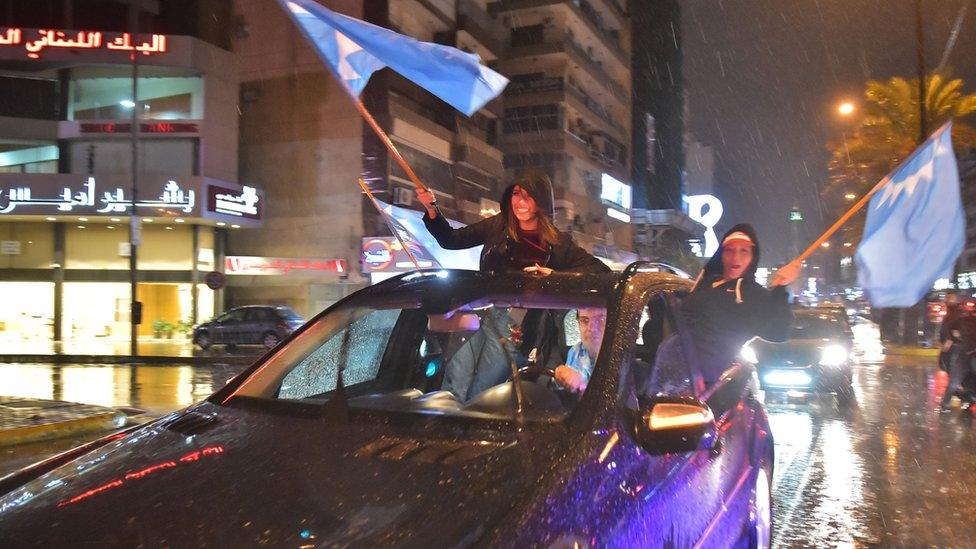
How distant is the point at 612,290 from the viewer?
119 inches

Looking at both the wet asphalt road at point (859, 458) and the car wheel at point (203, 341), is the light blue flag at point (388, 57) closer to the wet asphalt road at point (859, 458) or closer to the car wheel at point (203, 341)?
the wet asphalt road at point (859, 458)

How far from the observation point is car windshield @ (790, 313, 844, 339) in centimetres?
1221

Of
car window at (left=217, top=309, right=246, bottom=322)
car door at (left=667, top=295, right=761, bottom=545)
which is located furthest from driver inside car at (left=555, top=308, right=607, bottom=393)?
car window at (left=217, top=309, right=246, bottom=322)

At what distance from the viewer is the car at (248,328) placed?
24391mm

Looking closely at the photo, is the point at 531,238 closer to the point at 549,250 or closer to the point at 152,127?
the point at 549,250

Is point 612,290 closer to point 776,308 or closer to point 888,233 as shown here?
point 776,308

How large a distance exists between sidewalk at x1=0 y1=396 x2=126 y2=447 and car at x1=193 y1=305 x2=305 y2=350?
1352cm

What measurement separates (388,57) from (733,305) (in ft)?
8.73

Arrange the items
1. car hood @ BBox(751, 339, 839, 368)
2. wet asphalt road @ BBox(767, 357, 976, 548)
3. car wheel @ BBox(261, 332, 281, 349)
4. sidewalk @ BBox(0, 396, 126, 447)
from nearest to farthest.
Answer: wet asphalt road @ BBox(767, 357, 976, 548) < sidewalk @ BBox(0, 396, 126, 447) < car hood @ BBox(751, 339, 839, 368) < car wheel @ BBox(261, 332, 281, 349)

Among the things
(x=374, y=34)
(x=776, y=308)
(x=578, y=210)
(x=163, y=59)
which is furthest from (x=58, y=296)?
(x=776, y=308)

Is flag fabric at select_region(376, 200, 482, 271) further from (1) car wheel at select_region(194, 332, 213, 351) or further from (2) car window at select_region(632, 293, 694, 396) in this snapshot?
(1) car wheel at select_region(194, 332, 213, 351)

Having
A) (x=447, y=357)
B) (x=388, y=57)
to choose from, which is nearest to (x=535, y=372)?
(x=447, y=357)

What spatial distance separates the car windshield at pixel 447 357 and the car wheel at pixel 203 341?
2227 cm

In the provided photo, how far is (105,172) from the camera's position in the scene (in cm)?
2834
